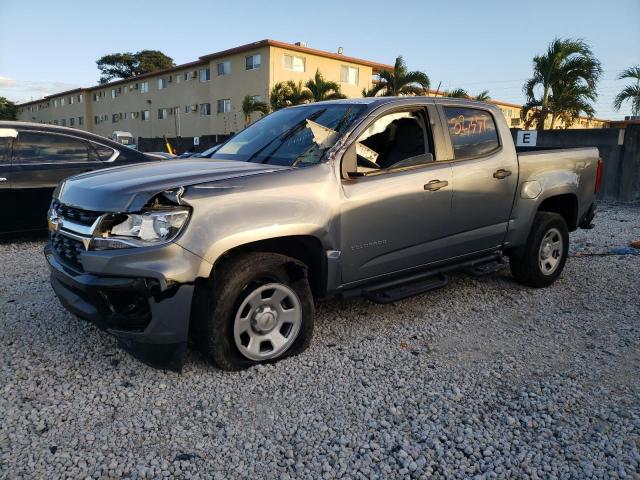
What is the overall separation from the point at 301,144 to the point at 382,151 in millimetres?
839

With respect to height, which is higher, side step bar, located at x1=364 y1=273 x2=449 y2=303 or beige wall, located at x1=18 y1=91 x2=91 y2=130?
beige wall, located at x1=18 y1=91 x2=91 y2=130

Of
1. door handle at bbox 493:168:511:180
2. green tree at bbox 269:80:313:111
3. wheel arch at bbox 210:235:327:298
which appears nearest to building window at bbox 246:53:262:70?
green tree at bbox 269:80:313:111

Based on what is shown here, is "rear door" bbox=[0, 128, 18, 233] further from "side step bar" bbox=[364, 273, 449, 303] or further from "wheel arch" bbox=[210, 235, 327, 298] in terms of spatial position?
"side step bar" bbox=[364, 273, 449, 303]

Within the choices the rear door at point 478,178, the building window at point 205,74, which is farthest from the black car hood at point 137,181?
the building window at point 205,74

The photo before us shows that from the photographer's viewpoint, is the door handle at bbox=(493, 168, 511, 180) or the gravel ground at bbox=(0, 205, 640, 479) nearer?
the gravel ground at bbox=(0, 205, 640, 479)

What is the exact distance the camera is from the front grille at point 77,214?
2854 millimetres

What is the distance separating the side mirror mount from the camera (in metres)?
3.33

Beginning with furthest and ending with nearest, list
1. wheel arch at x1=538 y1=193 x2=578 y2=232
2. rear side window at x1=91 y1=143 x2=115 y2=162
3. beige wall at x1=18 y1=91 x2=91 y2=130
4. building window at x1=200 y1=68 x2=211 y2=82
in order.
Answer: beige wall at x1=18 y1=91 x2=91 y2=130, building window at x1=200 y1=68 x2=211 y2=82, rear side window at x1=91 y1=143 x2=115 y2=162, wheel arch at x1=538 y1=193 x2=578 y2=232

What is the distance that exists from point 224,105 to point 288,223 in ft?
109

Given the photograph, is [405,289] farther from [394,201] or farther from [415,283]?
[394,201]

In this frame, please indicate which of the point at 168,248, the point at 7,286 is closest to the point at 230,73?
the point at 7,286

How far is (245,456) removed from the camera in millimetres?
2354

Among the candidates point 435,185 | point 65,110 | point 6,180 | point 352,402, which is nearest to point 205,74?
point 65,110

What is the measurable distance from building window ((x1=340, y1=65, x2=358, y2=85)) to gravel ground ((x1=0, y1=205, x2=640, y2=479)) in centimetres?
3219
